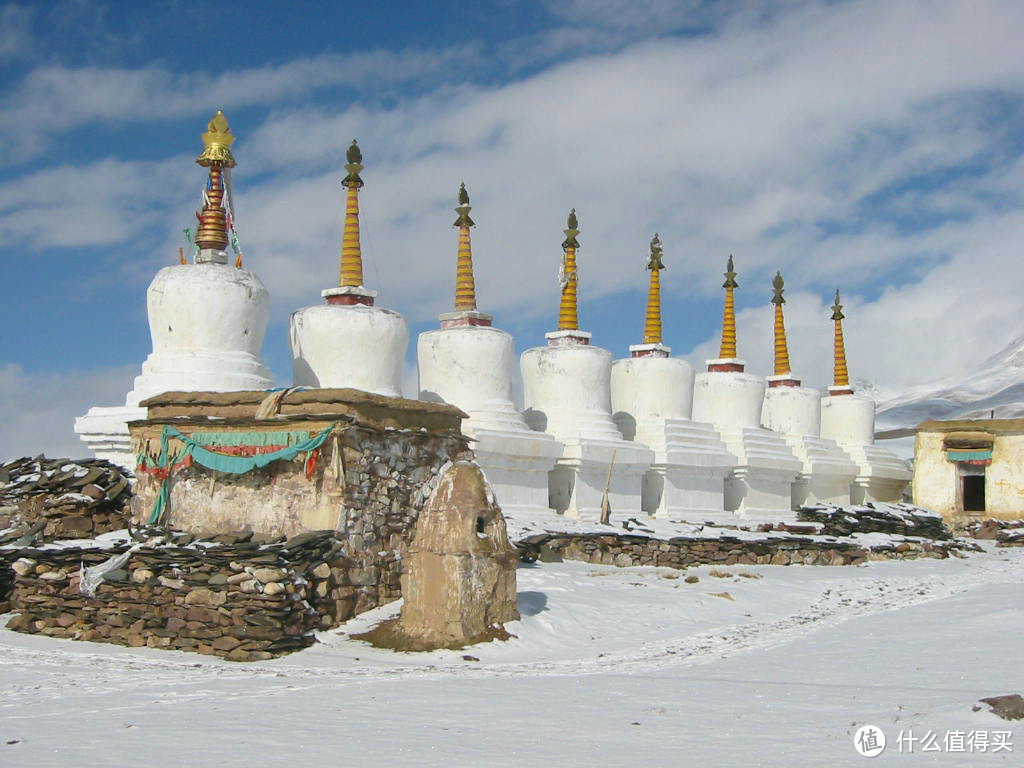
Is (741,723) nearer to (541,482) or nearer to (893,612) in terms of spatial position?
(893,612)

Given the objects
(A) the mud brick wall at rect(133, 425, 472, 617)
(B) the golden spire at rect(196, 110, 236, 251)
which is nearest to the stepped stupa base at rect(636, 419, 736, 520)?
(B) the golden spire at rect(196, 110, 236, 251)

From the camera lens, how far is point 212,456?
557 inches

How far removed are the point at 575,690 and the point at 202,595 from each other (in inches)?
178

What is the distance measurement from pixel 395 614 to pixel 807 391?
2258cm

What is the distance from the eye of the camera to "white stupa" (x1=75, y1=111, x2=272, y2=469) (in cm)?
1942

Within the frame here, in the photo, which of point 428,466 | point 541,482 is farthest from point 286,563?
point 541,482

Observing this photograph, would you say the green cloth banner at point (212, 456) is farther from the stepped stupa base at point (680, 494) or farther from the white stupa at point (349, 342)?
the stepped stupa base at point (680, 494)

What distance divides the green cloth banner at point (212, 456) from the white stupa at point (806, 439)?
20776 mm

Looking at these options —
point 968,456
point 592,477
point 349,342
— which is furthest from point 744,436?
point 349,342

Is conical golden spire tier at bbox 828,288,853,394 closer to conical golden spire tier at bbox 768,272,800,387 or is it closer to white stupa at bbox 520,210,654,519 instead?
conical golden spire tier at bbox 768,272,800,387

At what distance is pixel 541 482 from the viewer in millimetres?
23188

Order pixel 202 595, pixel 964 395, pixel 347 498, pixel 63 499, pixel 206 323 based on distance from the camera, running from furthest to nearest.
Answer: pixel 964 395 < pixel 206 323 < pixel 63 499 < pixel 347 498 < pixel 202 595

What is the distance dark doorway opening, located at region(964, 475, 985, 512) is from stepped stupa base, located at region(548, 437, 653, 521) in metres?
15.2

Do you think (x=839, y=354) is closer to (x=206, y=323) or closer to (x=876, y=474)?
(x=876, y=474)
